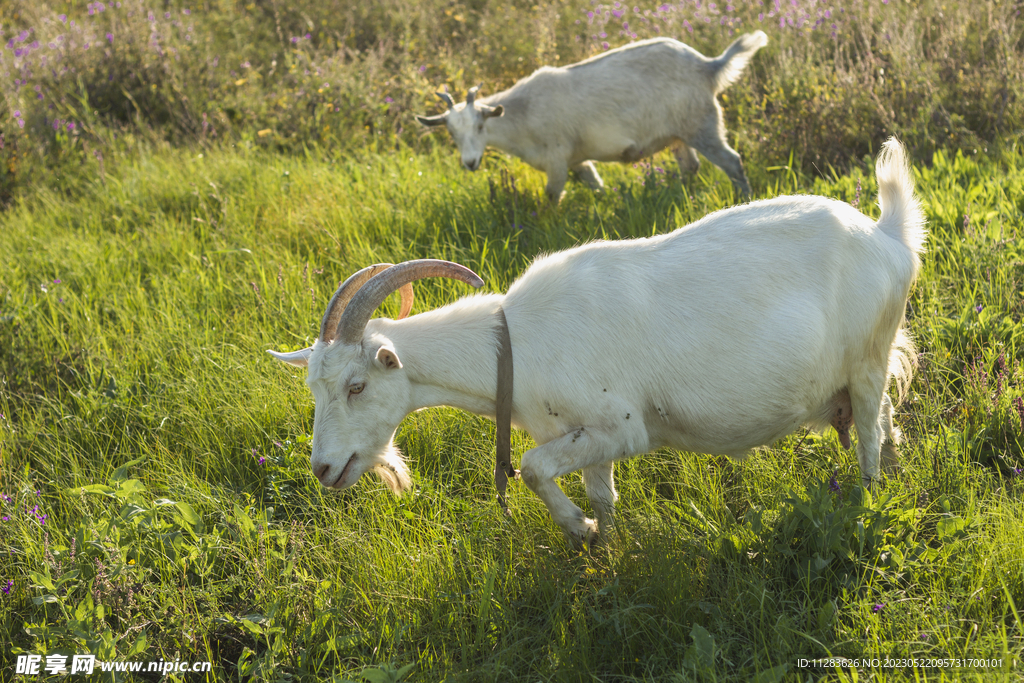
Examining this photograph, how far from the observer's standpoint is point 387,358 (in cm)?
287

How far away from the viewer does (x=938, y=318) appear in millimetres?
3891

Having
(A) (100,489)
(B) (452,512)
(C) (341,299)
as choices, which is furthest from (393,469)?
(A) (100,489)

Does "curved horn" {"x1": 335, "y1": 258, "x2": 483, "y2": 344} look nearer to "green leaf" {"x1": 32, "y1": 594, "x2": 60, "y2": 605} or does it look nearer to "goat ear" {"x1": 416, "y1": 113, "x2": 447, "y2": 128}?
"green leaf" {"x1": 32, "y1": 594, "x2": 60, "y2": 605}

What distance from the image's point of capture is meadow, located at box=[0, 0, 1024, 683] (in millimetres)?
2639

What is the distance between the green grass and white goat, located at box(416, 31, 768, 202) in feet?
3.67

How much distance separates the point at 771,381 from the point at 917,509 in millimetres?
691

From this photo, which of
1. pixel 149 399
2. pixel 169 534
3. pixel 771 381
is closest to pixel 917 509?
pixel 771 381

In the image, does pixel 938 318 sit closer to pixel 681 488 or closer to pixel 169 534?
pixel 681 488

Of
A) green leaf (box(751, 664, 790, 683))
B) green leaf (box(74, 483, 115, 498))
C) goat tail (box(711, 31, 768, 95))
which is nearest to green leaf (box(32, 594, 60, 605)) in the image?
green leaf (box(74, 483, 115, 498))

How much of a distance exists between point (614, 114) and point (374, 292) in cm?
448

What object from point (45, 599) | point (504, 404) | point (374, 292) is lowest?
point (45, 599)

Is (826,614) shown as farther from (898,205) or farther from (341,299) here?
(341,299)

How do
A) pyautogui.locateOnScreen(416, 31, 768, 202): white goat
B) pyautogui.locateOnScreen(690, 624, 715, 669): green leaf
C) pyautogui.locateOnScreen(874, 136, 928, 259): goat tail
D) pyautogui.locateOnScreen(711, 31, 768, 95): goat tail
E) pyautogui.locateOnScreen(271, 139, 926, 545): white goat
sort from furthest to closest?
pyautogui.locateOnScreen(416, 31, 768, 202): white goat
pyautogui.locateOnScreen(711, 31, 768, 95): goat tail
pyautogui.locateOnScreen(874, 136, 928, 259): goat tail
pyautogui.locateOnScreen(271, 139, 926, 545): white goat
pyautogui.locateOnScreen(690, 624, 715, 669): green leaf

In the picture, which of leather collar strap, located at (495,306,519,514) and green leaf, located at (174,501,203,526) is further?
green leaf, located at (174,501,203,526)
